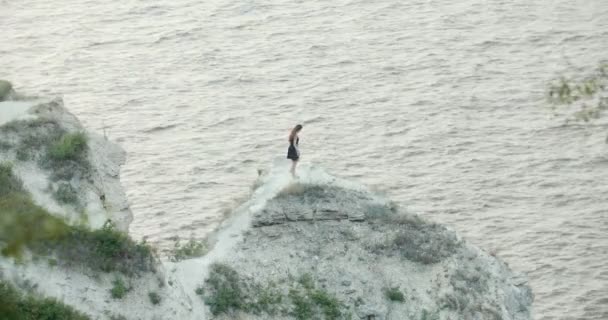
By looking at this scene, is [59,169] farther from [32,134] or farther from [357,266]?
[357,266]

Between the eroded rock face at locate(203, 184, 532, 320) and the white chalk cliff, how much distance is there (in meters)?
0.03

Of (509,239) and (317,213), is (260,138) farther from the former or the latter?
(317,213)

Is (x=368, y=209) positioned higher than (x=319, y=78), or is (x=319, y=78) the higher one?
(x=368, y=209)

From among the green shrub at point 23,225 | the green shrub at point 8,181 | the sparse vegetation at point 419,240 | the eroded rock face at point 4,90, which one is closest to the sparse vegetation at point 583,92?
the sparse vegetation at point 419,240

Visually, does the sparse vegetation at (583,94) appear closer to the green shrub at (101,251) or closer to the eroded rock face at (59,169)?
the green shrub at (101,251)

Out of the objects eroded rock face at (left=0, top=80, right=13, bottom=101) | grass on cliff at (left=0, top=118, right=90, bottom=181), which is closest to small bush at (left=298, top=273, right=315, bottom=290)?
grass on cliff at (left=0, top=118, right=90, bottom=181)

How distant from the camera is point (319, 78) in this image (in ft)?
176

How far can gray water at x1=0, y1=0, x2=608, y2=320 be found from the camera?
136 ft

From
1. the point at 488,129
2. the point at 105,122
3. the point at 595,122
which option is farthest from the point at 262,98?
the point at 595,122

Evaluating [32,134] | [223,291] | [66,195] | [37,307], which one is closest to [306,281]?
[223,291]

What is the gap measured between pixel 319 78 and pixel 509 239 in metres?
16.5

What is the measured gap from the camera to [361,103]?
50.6 meters

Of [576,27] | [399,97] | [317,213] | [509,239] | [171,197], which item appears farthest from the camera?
[576,27]

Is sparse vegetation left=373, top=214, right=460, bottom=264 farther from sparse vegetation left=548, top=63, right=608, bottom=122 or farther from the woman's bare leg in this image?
sparse vegetation left=548, top=63, right=608, bottom=122
